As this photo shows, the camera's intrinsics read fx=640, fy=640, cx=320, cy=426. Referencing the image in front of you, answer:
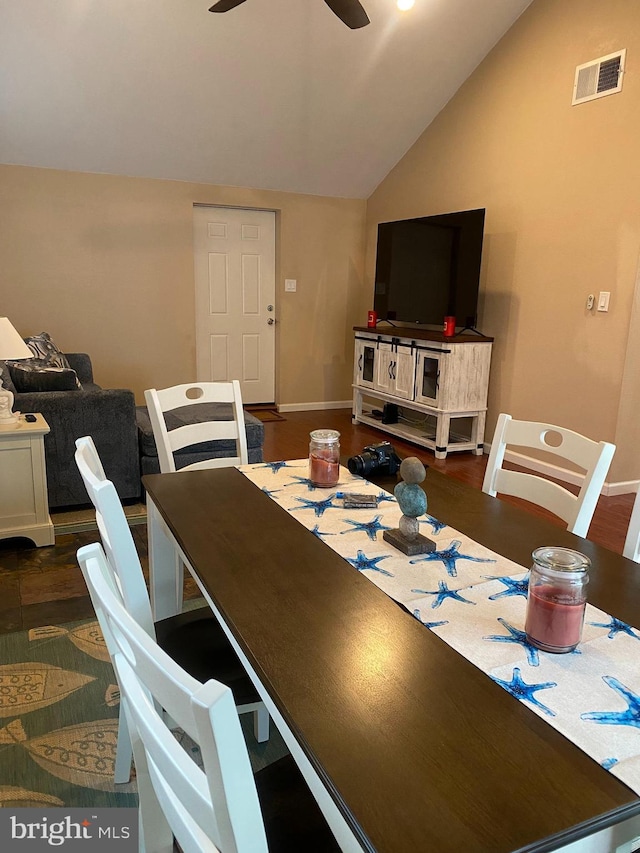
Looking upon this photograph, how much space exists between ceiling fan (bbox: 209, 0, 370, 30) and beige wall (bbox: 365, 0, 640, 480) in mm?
1678

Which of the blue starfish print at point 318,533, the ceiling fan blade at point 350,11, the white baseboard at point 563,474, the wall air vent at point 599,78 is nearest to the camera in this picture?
the blue starfish print at point 318,533

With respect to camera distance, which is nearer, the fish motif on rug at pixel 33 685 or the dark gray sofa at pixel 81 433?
the fish motif on rug at pixel 33 685

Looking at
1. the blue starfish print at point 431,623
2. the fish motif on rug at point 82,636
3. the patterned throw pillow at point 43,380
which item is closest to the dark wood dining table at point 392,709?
the blue starfish print at point 431,623

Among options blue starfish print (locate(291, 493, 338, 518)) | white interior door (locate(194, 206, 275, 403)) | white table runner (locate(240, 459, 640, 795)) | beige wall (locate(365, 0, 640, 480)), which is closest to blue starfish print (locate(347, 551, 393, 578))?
white table runner (locate(240, 459, 640, 795))

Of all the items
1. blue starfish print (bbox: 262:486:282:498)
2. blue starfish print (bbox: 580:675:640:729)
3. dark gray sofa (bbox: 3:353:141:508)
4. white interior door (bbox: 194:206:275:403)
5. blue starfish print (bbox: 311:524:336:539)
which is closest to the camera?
blue starfish print (bbox: 580:675:640:729)

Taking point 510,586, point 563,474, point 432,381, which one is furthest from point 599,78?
point 510,586

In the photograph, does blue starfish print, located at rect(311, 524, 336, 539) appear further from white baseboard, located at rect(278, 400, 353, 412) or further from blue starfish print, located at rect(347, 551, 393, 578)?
white baseboard, located at rect(278, 400, 353, 412)

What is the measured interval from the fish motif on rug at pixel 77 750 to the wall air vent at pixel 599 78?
4.35 meters

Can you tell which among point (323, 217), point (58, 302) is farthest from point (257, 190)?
point (58, 302)

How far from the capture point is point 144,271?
5918mm

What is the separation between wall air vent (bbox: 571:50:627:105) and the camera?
3908 mm

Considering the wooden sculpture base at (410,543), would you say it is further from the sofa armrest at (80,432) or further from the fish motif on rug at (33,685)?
the sofa armrest at (80,432)

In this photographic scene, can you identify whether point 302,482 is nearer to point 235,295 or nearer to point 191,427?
point 191,427

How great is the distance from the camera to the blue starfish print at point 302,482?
1.83m
